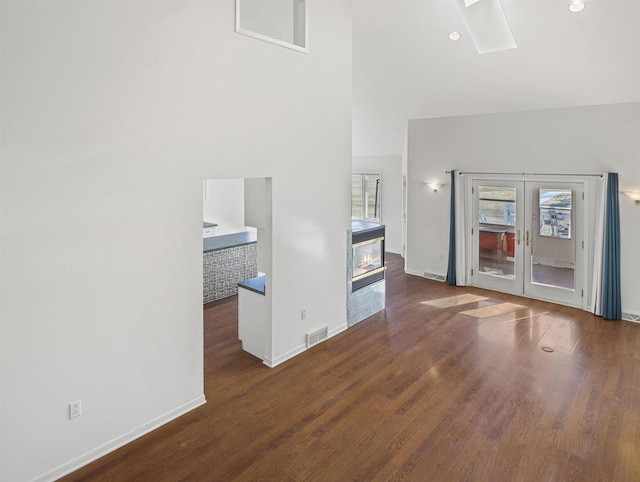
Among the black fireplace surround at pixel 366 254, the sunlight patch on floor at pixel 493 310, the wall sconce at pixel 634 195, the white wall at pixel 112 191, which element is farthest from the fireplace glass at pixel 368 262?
the wall sconce at pixel 634 195

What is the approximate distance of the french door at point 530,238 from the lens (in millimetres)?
6449

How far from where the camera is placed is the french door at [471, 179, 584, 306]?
21.2 feet

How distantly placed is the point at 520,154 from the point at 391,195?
3.70 meters

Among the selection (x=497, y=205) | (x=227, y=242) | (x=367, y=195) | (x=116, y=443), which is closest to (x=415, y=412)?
(x=116, y=443)

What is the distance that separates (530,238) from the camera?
688 cm

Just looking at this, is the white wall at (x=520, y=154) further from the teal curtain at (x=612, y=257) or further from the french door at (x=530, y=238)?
the french door at (x=530, y=238)

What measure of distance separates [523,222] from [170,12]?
5.98 m

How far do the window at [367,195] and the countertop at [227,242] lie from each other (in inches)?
156

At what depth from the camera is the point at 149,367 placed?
344cm

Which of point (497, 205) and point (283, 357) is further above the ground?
point (497, 205)

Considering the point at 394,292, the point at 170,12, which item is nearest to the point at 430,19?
the point at 170,12

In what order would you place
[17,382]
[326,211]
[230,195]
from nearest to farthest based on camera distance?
1. [17,382]
2. [326,211]
3. [230,195]

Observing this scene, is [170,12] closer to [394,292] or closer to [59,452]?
[59,452]

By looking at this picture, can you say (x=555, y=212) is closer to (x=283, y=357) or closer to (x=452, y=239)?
(x=452, y=239)
